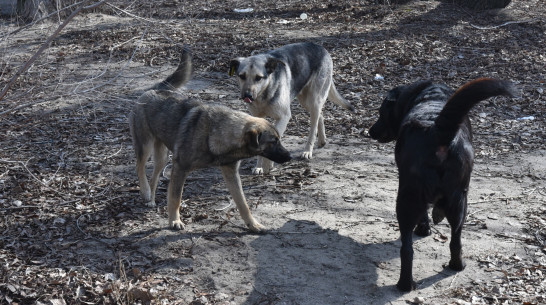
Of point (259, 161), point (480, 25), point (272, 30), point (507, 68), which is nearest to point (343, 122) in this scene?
point (259, 161)

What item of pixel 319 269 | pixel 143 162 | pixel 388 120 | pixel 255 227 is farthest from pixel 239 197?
pixel 388 120

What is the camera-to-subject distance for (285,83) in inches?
306

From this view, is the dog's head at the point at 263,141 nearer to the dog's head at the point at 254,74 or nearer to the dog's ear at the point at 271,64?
the dog's head at the point at 254,74

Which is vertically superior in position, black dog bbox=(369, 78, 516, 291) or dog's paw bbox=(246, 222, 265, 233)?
black dog bbox=(369, 78, 516, 291)

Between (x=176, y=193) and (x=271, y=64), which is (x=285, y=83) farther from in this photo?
(x=176, y=193)

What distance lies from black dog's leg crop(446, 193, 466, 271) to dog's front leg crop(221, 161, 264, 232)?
1.90 meters

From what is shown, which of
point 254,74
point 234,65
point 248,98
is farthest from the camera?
point 234,65

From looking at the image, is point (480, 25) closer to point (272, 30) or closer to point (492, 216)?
point (272, 30)

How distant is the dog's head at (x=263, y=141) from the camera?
5.64m

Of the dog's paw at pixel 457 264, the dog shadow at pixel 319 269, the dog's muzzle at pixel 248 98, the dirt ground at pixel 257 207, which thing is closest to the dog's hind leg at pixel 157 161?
the dirt ground at pixel 257 207

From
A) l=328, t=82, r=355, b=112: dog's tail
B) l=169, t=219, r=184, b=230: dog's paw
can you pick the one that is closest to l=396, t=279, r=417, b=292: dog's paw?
l=169, t=219, r=184, b=230: dog's paw

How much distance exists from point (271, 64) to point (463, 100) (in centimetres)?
353

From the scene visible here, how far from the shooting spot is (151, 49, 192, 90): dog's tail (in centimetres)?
660

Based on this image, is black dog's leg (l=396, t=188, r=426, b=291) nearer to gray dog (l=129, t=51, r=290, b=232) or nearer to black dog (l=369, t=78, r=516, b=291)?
black dog (l=369, t=78, r=516, b=291)
